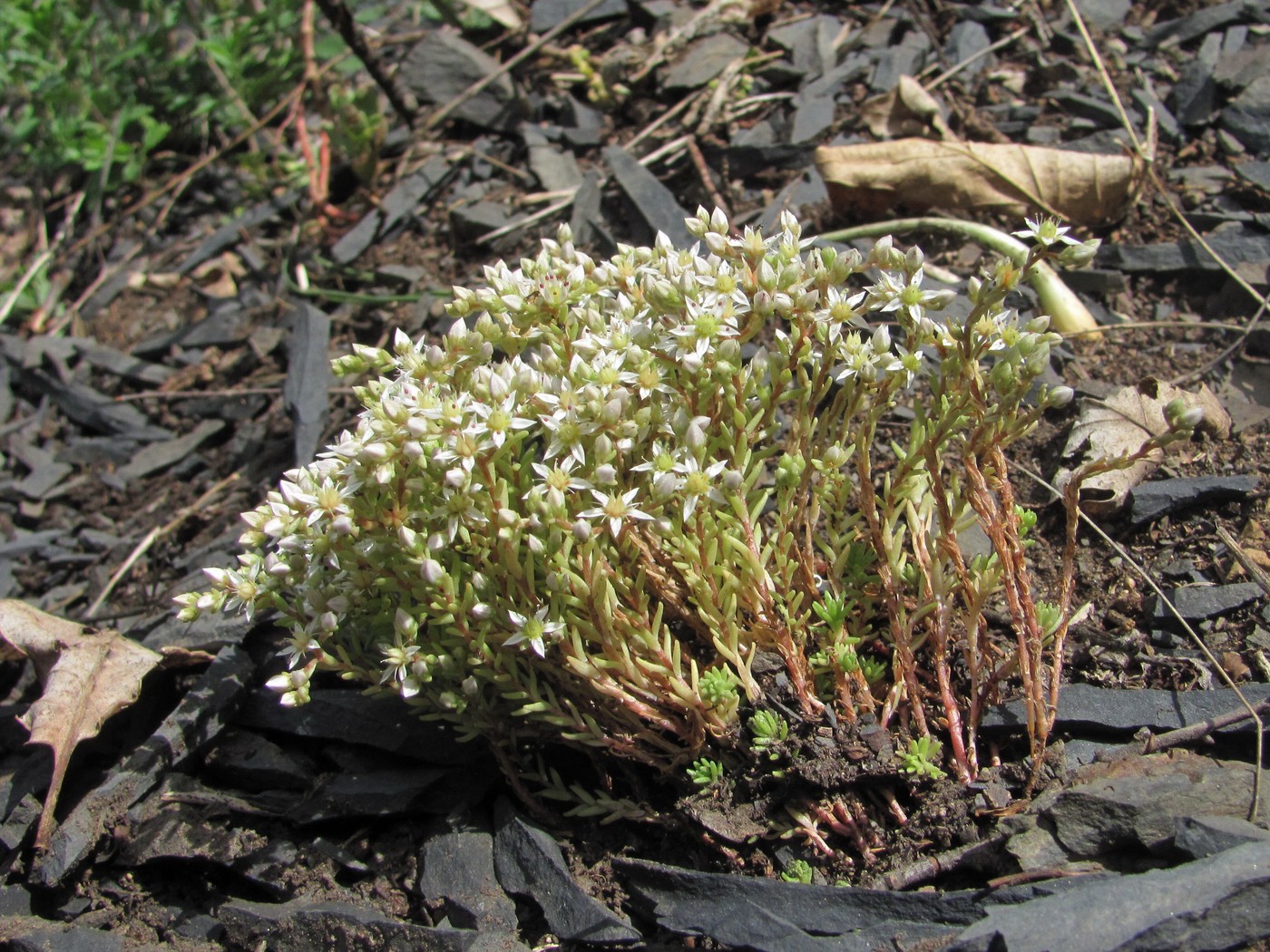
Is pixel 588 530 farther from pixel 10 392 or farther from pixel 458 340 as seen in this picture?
pixel 10 392

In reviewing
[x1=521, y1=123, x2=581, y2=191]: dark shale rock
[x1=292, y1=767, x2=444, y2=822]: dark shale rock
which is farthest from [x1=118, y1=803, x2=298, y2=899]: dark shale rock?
[x1=521, y1=123, x2=581, y2=191]: dark shale rock

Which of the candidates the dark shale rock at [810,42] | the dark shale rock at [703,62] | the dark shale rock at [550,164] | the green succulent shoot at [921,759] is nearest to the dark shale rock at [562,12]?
the dark shale rock at [703,62]

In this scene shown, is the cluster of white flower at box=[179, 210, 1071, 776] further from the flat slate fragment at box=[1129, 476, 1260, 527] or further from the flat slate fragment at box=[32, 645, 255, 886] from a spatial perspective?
the flat slate fragment at box=[1129, 476, 1260, 527]

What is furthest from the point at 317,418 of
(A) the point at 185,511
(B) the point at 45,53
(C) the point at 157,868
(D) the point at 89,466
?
(B) the point at 45,53

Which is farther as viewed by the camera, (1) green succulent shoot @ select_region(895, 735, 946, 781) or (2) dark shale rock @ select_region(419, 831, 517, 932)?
(2) dark shale rock @ select_region(419, 831, 517, 932)

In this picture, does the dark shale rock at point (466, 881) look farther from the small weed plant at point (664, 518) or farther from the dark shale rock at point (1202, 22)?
the dark shale rock at point (1202, 22)

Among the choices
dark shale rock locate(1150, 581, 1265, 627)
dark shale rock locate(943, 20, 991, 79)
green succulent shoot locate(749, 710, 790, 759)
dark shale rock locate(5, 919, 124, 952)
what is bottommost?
dark shale rock locate(1150, 581, 1265, 627)
